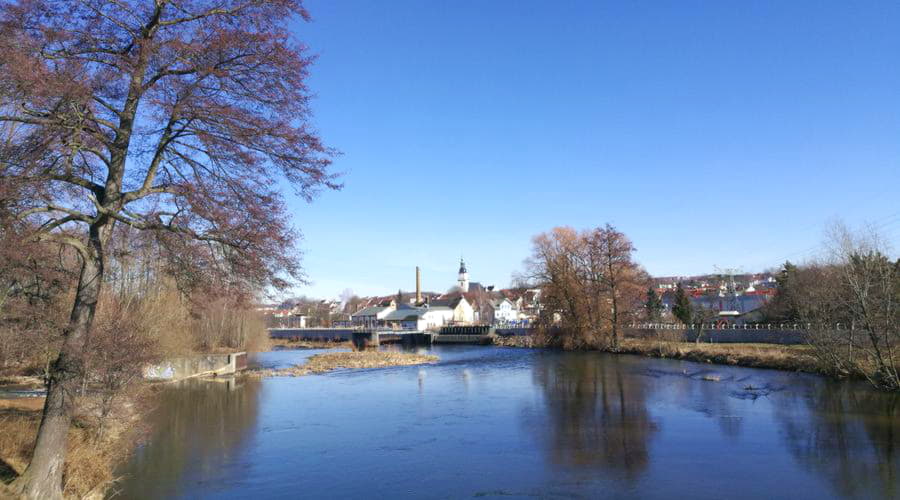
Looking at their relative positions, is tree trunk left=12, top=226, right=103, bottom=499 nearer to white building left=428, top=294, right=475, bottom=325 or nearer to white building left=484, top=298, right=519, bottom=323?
white building left=428, top=294, right=475, bottom=325

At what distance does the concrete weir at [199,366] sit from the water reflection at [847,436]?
26.9 meters

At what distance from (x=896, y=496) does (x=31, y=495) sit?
14431mm

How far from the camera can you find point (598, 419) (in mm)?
18688

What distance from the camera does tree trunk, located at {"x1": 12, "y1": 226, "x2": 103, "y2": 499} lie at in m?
7.58

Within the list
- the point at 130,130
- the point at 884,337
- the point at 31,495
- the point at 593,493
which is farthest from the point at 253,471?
the point at 884,337

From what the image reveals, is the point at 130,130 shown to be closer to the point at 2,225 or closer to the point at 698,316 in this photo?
the point at 2,225

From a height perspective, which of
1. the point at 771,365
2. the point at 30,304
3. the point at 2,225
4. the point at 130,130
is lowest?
the point at 771,365

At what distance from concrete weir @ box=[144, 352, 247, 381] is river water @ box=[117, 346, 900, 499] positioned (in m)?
2.30

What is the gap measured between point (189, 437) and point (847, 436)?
19.1 metres

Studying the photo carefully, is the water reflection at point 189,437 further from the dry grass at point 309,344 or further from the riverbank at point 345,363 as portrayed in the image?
the dry grass at point 309,344

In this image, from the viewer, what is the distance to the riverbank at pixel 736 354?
29.5 metres

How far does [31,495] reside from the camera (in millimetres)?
7426

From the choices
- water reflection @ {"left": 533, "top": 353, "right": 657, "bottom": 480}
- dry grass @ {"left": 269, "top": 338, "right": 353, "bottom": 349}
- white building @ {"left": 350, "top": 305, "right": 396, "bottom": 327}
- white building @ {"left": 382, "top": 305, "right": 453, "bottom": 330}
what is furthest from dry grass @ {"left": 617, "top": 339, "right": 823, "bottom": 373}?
white building @ {"left": 350, "top": 305, "right": 396, "bottom": 327}

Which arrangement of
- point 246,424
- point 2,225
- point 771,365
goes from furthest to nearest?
point 771,365
point 246,424
point 2,225
